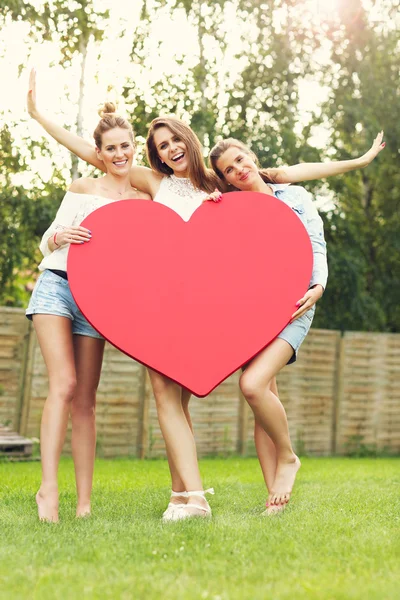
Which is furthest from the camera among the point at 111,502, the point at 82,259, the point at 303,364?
the point at 303,364

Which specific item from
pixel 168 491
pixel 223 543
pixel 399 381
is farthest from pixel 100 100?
pixel 223 543

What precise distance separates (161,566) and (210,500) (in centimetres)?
196

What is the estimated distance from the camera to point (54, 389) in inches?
142

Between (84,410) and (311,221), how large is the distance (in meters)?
1.36

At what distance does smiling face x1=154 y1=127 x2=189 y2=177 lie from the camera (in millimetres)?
3801

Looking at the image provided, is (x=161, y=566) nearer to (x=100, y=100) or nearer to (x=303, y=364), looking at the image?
(x=303, y=364)

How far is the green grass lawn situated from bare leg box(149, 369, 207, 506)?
0.22 m

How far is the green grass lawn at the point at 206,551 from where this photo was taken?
2.33 metres

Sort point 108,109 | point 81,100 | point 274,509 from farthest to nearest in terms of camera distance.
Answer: point 81,100, point 108,109, point 274,509

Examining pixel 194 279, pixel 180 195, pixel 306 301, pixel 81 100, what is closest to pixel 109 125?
pixel 180 195

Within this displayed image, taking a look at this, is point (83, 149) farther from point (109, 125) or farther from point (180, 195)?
point (180, 195)

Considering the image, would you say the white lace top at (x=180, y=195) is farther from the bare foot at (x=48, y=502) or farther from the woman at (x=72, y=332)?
the bare foot at (x=48, y=502)

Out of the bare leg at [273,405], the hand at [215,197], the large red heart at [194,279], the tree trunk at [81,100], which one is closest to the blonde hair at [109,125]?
the large red heart at [194,279]

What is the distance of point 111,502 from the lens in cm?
428
